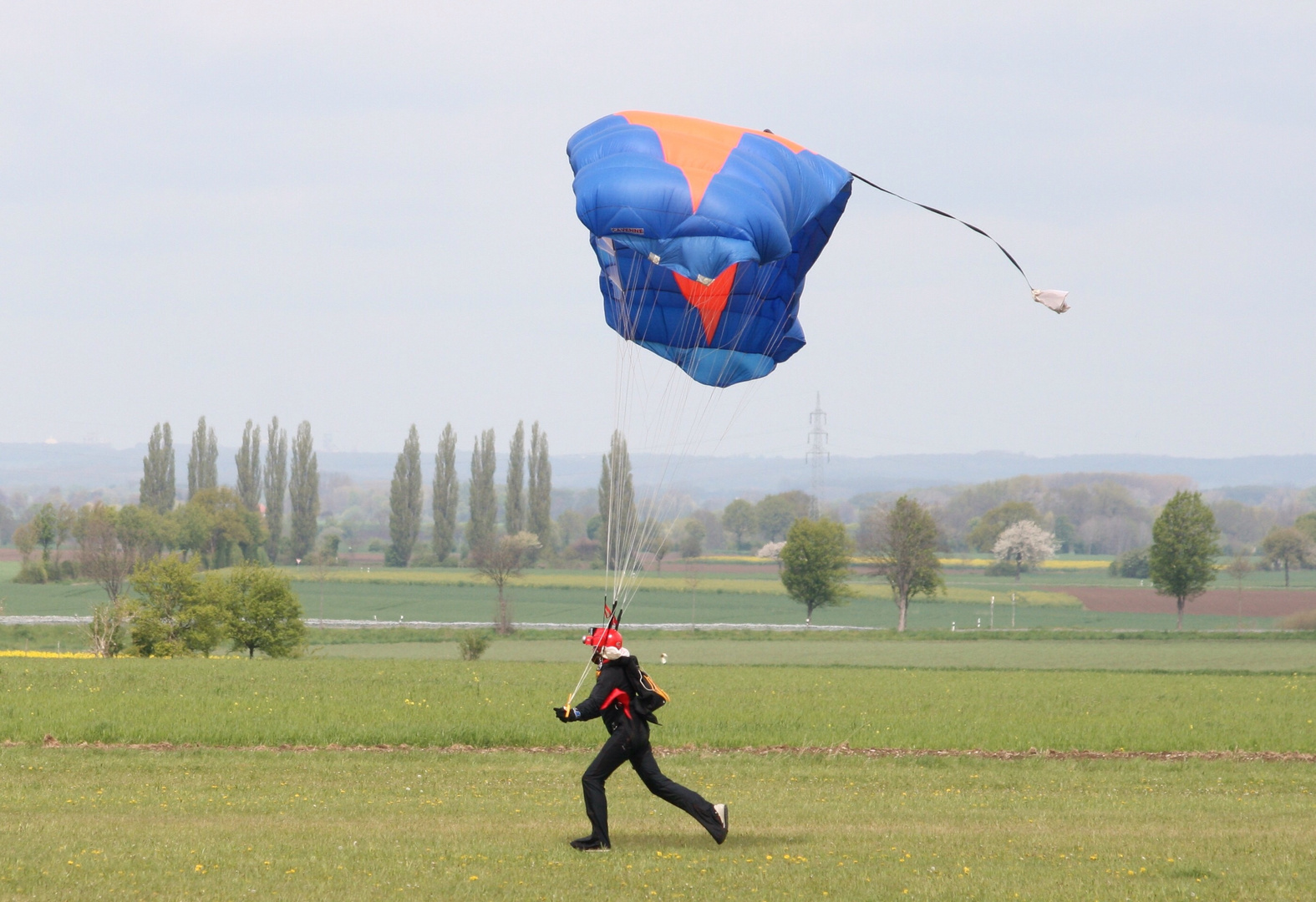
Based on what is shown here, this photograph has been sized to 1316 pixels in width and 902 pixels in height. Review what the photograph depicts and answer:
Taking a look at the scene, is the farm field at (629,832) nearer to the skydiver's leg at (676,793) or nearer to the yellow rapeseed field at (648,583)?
the skydiver's leg at (676,793)

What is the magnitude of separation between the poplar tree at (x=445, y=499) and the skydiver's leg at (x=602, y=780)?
103738 mm

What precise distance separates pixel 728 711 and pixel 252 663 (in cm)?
1523

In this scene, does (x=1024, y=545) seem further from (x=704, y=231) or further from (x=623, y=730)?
(x=623, y=730)

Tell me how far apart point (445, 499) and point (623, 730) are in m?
108

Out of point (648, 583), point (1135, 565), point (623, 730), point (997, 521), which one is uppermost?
point (997, 521)

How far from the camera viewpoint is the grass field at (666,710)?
1844 centimetres

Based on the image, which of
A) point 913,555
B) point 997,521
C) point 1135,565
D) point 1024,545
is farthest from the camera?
point 997,521

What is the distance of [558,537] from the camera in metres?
148

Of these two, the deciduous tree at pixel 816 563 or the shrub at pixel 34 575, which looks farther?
the shrub at pixel 34 575

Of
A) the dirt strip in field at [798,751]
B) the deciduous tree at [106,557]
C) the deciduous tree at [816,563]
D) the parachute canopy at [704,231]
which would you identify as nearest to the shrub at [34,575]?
the deciduous tree at [106,557]

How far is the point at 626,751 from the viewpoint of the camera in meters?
10.1

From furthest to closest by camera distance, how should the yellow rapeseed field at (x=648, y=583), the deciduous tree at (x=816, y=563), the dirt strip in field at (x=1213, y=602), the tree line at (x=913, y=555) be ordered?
the yellow rapeseed field at (x=648, y=583), the dirt strip in field at (x=1213, y=602), the deciduous tree at (x=816, y=563), the tree line at (x=913, y=555)

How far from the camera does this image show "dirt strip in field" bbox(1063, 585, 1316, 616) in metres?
78.8

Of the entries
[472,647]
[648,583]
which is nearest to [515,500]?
[648,583]
